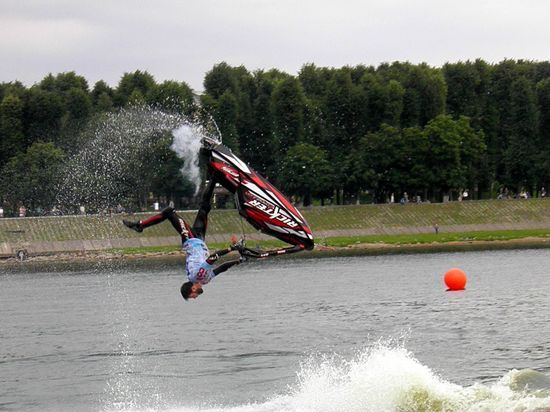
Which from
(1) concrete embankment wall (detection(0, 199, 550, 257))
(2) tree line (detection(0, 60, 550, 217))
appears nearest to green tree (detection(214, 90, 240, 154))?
(2) tree line (detection(0, 60, 550, 217))

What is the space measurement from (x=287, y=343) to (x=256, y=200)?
2159 cm

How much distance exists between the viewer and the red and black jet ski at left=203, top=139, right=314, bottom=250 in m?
26.8

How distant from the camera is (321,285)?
75.0 m

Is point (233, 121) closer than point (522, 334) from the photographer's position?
No

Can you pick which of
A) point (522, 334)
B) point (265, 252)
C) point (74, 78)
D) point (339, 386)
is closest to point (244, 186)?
point (265, 252)

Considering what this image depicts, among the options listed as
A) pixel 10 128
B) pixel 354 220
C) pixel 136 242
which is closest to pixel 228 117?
pixel 354 220

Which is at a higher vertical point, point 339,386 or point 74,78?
point 74,78

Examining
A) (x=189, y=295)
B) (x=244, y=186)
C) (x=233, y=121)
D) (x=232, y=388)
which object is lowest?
(x=232, y=388)

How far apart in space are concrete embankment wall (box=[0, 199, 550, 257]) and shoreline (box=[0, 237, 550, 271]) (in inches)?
47.5

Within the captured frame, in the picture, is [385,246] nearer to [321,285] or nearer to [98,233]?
[98,233]

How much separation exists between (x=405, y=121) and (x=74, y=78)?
37180 millimetres

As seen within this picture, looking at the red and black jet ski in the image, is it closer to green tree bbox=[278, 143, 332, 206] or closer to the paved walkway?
the paved walkway

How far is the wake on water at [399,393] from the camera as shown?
104 ft

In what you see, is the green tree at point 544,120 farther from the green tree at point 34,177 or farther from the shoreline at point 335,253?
the green tree at point 34,177
